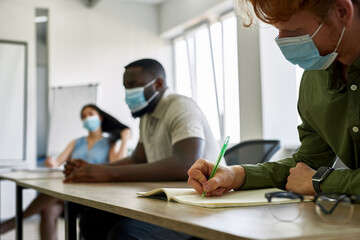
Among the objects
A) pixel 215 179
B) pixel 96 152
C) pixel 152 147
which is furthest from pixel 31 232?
pixel 215 179

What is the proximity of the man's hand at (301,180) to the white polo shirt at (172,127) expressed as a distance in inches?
33.7

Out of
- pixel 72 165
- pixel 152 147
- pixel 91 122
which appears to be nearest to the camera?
pixel 72 165

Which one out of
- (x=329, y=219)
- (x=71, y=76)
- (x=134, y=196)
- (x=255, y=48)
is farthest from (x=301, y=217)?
(x=71, y=76)

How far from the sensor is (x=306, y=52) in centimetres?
119

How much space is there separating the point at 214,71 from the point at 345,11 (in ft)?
16.6

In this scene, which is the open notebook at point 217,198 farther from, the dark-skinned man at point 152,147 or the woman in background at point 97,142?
the woman in background at point 97,142

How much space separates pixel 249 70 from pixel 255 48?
0.24 meters

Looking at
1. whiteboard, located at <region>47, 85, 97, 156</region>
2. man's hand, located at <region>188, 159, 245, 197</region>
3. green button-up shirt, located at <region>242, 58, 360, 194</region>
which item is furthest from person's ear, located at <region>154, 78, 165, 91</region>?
whiteboard, located at <region>47, 85, 97, 156</region>

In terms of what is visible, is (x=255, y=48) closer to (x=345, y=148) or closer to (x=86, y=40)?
(x=86, y=40)

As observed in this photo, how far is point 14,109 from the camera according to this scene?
20.7 feet

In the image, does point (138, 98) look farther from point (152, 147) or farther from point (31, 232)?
point (31, 232)

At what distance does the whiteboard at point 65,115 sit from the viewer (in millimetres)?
6469

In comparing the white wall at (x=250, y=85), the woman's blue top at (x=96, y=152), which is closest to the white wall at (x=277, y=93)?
the white wall at (x=250, y=85)

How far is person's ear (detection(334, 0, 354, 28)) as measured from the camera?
1.09 metres
